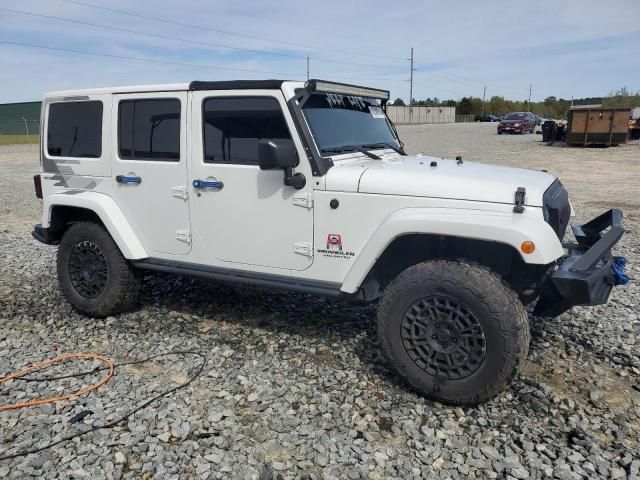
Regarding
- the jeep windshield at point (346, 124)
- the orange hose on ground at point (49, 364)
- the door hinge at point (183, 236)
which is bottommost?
the orange hose on ground at point (49, 364)

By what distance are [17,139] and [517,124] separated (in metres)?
34.2

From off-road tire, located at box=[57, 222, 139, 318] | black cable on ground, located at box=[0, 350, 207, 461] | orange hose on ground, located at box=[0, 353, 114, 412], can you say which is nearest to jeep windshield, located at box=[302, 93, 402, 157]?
black cable on ground, located at box=[0, 350, 207, 461]

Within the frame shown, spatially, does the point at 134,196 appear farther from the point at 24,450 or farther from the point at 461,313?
the point at 461,313

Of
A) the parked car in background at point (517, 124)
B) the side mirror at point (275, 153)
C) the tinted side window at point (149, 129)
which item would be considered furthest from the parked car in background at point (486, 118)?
the side mirror at point (275, 153)

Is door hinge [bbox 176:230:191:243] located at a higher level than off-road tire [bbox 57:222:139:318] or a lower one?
higher

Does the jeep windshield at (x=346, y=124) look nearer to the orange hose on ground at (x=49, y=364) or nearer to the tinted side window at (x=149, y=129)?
the tinted side window at (x=149, y=129)

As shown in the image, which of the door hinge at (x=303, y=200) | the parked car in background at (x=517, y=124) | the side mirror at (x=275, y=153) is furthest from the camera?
the parked car in background at (x=517, y=124)

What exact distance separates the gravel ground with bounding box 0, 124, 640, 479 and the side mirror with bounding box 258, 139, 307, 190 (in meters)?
1.42

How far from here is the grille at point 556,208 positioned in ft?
10.9

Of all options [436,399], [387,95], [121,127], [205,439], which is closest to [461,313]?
[436,399]

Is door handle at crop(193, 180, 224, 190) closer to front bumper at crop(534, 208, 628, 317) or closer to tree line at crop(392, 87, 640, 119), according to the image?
front bumper at crop(534, 208, 628, 317)

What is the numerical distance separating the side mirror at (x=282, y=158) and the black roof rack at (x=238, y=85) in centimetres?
50

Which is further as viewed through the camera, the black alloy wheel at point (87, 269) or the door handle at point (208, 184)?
the black alloy wheel at point (87, 269)

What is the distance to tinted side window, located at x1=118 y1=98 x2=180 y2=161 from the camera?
14.2 ft
